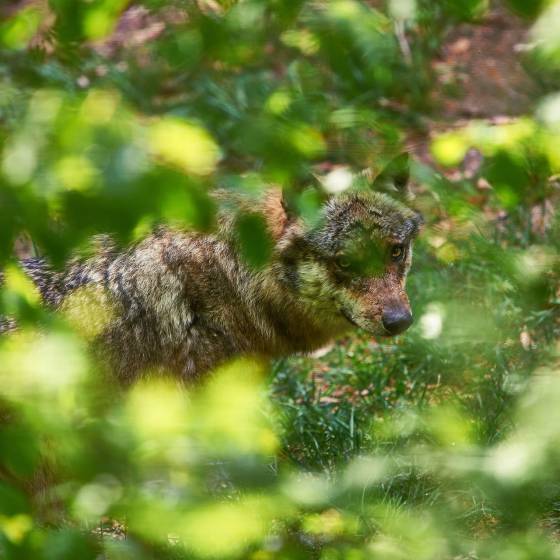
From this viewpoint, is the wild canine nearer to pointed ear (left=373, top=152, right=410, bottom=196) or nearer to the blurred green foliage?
pointed ear (left=373, top=152, right=410, bottom=196)

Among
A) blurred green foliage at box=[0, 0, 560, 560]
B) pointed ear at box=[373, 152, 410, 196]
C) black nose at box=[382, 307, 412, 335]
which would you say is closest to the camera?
blurred green foliage at box=[0, 0, 560, 560]

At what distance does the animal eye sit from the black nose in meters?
0.39

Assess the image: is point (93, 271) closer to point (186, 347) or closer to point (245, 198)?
point (186, 347)

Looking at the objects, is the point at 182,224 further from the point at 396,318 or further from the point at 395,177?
the point at 396,318

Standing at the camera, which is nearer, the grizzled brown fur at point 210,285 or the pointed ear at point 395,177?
the pointed ear at point 395,177

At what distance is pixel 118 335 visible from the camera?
515 cm

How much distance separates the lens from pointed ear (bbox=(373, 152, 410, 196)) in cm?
A: 329

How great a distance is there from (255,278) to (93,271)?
3.04 feet

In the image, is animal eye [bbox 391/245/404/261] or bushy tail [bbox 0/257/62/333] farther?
animal eye [bbox 391/245/404/261]

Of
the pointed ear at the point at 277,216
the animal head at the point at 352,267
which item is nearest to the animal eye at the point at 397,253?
the animal head at the point at 352,267

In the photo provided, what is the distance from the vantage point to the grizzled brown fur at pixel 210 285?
16.8 feet

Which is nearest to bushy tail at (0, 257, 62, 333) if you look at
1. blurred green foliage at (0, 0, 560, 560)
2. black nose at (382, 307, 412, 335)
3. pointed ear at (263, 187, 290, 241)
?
pointed ear at (263, 187, 290, 241)

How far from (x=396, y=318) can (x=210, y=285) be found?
3.55 feet

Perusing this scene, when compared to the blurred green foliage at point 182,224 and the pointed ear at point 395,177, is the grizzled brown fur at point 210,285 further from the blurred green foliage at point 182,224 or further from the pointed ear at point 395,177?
the blurred green foliage at point 182,224
